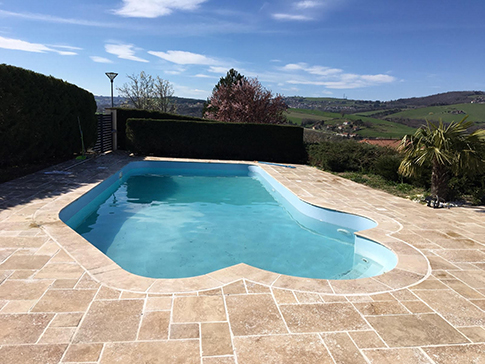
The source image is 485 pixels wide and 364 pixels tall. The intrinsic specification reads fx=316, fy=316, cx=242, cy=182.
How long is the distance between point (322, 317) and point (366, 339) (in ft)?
1.38

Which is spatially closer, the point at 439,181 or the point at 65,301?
the point at 65,301

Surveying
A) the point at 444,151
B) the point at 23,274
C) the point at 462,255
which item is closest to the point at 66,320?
the point at 23,274

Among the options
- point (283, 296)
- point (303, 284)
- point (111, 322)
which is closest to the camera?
point (111, 322)

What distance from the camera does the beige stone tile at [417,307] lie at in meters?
3.12

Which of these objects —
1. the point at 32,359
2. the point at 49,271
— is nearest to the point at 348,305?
the point at 32,359

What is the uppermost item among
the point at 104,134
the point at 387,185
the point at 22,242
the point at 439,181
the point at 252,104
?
the point at 252,104

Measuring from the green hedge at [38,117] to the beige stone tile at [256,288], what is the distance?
28.9 ft

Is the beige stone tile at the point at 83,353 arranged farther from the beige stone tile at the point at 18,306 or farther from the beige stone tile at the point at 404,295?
the beige stone tile at the point at 404,295

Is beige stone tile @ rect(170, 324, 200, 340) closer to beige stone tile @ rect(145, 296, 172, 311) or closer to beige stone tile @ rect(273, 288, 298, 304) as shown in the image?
beige stone tile @ rect(145, 296, 172, 311)

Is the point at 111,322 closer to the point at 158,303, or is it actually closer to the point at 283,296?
the point at 158,303

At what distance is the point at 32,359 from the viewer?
2223 millimetres

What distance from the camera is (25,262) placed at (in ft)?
12.3

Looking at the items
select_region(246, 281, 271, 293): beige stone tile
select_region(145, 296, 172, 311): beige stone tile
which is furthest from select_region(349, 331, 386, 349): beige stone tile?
select_region(145, 296, 172, 311): beige stone tile

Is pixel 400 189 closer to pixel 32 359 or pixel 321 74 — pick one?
pixel 32 359
